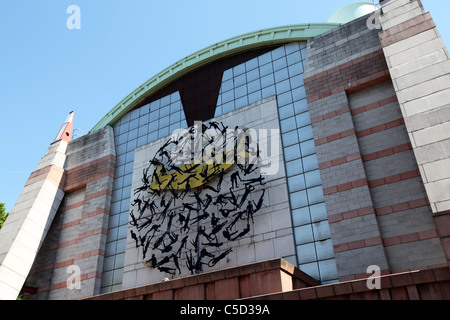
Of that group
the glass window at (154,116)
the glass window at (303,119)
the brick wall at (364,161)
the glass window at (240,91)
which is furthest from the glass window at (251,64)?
the glass window at (154,116)

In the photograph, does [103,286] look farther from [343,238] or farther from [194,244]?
[343,238]

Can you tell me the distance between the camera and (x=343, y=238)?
1848 cm

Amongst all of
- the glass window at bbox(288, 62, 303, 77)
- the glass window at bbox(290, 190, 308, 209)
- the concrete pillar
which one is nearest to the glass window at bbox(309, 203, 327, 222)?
the glass window at bbox(290, 190, 308, 209)

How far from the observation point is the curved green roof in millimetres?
26366

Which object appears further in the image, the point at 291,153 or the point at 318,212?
the point at 291,153

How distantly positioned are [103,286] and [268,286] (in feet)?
42.7

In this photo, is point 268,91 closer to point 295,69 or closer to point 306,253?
point 295,69

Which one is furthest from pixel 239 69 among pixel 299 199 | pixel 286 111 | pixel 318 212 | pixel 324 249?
pixel 324 249

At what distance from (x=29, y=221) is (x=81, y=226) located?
10.5ft

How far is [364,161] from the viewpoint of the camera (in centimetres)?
1992

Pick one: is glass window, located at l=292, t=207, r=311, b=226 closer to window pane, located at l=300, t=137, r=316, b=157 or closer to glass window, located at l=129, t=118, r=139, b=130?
window pane, located at l=300, t=137, r=316, b=157

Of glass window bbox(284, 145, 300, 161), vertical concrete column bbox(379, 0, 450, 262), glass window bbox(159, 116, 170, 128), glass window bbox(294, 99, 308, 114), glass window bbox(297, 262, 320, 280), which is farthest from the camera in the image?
glass window bbox(159, 116, 170, 128)

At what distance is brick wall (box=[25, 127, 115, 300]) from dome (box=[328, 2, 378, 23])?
18027 millimetres

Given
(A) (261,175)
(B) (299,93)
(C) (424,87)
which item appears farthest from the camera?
(B) (299,93)
